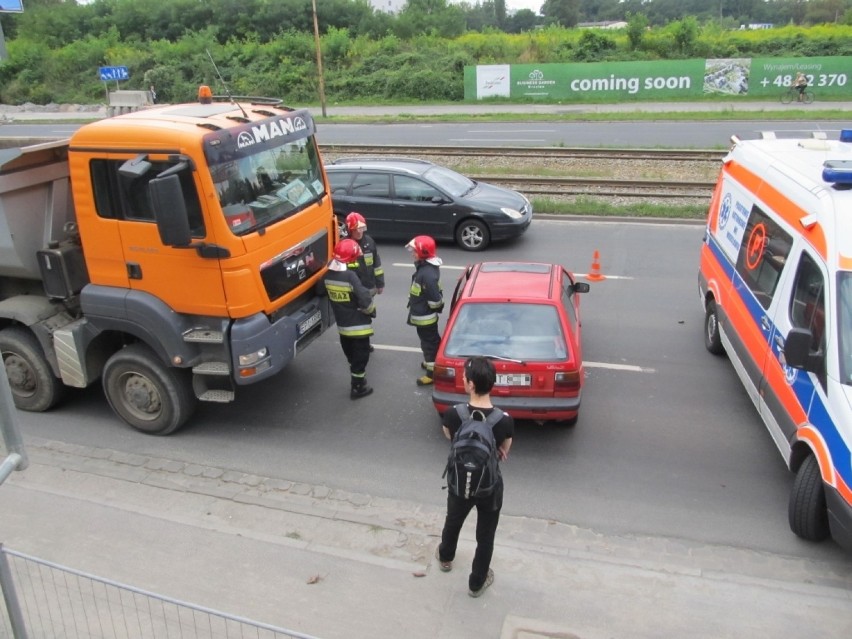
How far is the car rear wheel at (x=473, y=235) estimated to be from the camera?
12781mm

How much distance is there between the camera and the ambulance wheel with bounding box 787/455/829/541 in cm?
516

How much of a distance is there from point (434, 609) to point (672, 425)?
3391 millimetres

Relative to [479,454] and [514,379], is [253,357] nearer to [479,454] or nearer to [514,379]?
[514,379]

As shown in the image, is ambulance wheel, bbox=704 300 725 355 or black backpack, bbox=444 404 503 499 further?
ambulance wheel, bbox=704 300 725 355

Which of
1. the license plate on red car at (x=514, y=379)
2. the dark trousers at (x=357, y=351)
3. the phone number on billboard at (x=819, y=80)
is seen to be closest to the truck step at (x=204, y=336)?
the dark trousers at (x=357, y=351)

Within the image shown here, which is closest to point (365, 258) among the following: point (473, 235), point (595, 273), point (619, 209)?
point (595, 273)

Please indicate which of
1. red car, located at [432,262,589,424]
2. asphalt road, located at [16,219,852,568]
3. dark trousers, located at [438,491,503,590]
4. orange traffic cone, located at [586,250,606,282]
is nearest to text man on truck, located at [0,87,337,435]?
asphalt road, located at [16,219,852,568]

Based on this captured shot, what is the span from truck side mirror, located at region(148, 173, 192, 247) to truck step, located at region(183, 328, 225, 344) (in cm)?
95

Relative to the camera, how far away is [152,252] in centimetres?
648

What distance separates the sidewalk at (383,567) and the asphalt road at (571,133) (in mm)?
17903

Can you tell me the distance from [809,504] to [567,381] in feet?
6.75

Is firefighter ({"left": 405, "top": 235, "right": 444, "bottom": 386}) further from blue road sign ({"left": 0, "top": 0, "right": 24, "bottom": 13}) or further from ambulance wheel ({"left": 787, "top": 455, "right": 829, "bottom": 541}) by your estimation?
blue road sign ({"left": 0, "top": 0, "right": 24, "bottom": 13})

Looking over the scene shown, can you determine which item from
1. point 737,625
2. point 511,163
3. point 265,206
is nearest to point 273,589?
point 737,625

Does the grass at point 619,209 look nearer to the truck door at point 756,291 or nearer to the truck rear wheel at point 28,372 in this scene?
the truck door at point 756,291
